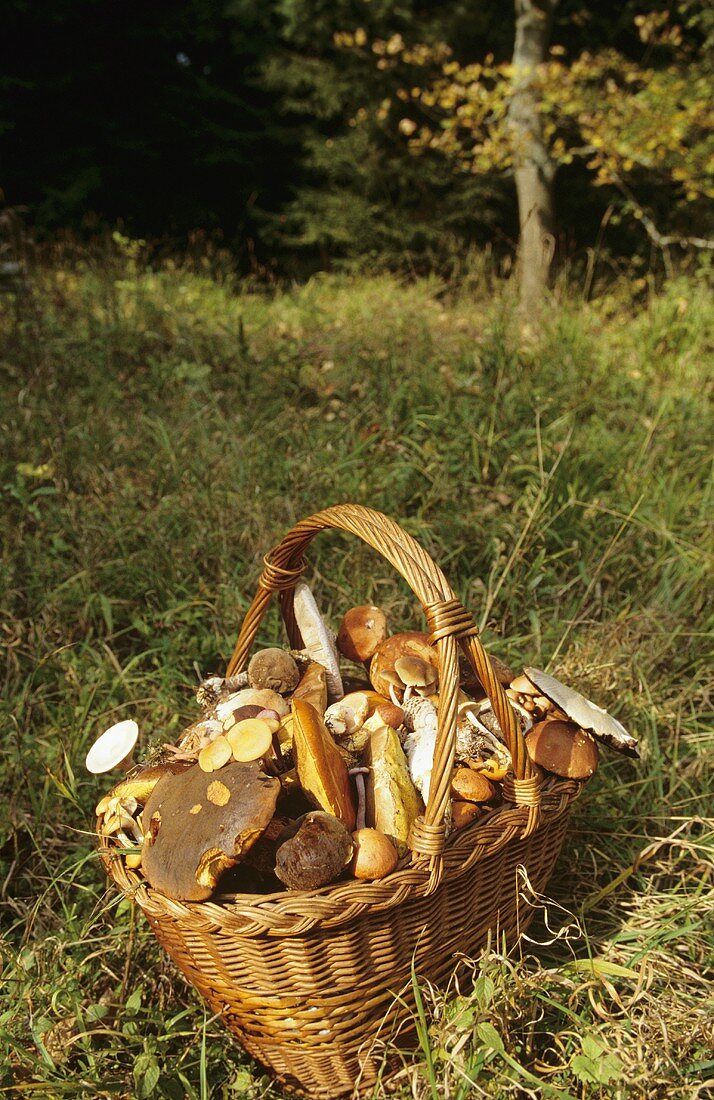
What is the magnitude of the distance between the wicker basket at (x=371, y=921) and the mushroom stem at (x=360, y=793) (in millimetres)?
147

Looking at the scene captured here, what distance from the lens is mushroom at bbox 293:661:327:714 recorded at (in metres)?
1.49

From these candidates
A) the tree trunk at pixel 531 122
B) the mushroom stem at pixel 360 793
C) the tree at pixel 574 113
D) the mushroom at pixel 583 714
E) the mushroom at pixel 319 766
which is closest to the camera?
the mushroom at pixel 319 766

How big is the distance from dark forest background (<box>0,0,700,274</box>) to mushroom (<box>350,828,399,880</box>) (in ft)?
22.3

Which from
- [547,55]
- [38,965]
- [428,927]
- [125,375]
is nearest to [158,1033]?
[38,965]

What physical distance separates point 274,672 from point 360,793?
31 centimetres

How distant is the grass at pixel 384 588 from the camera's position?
1431 mm

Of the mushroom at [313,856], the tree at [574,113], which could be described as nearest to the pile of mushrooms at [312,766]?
the mushroom at [313,856]

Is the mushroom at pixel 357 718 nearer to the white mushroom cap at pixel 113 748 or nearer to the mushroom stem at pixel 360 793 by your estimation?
the mushroom stem at pixel 360 793

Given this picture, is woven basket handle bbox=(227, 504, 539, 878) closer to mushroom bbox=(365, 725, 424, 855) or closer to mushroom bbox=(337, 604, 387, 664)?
mushroom bbox=(365, 725, 424, 855)

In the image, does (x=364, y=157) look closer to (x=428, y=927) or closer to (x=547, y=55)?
(x=547, y=55)

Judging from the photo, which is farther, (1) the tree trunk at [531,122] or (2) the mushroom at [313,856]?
(1) the tree trunk at [531,122]

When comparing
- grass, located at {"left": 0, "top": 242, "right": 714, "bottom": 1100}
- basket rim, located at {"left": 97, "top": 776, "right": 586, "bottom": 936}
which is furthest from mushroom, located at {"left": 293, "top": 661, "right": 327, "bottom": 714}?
grass, located at {"left": 0, "top": 242, "right": 714, "bottom": 1100}

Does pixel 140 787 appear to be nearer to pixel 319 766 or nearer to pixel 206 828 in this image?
pixel 206 828

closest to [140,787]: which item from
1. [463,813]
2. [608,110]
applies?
[463,813]
